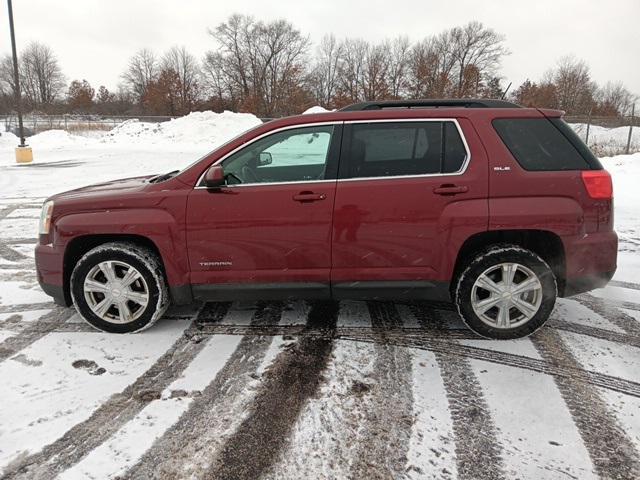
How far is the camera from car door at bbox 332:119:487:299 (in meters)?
3.41

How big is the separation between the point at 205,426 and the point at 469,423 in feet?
5.04

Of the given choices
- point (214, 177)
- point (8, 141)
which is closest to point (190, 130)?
point (8, 141)

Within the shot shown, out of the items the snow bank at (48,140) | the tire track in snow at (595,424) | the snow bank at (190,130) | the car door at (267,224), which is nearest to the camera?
the tire track in snow at (595,424)

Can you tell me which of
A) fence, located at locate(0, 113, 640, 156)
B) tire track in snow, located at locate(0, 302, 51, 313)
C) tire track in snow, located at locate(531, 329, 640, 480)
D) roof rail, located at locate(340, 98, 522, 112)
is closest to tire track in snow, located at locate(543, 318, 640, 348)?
tire track in snow, located at locate(531, 329, 640, 480)

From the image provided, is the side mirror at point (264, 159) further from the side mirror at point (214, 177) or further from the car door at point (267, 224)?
the side mirror at point (214, 177)

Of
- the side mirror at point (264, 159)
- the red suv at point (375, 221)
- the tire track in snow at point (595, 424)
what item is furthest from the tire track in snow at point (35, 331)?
the tire track in snow at point (595, 424)

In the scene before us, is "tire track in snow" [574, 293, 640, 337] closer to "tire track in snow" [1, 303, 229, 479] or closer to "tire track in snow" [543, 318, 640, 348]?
"tire track in snow" [543, 318, 640, 348]

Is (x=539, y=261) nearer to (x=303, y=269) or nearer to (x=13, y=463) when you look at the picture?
(x=303, y=269)

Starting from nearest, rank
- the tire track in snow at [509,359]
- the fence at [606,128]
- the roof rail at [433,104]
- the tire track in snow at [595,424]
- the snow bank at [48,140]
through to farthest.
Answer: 1. the tire track in snow at [595,424]
2. the tire track in snow at [509,359]
3. the roof rail at [433,104]
4. the fence at [606,128]
5. the snow bank at [48,140]

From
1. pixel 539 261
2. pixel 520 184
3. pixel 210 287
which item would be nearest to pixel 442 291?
pixel 539 261

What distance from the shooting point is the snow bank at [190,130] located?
32.9m

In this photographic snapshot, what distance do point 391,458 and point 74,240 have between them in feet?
9.79

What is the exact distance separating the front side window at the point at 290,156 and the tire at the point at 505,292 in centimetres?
143

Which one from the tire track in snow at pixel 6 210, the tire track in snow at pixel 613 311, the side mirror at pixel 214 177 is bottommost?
the tire track in snow at pixel 613 311
